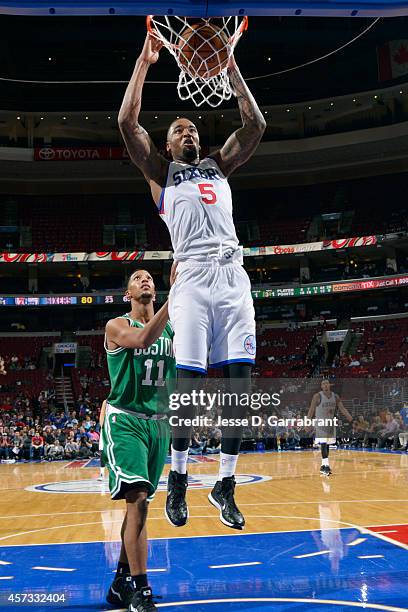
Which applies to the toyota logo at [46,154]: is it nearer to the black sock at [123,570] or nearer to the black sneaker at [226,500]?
the black sock at [123,570]

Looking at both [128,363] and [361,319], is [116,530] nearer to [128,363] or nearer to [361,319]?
[128,363]

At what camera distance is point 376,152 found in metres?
35.3

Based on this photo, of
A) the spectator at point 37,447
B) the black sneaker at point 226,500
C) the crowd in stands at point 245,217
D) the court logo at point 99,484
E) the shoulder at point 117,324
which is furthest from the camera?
the crowd in stands at point 245,217

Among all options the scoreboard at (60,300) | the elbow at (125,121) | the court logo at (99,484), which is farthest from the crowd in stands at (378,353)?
the elbow at (125,121)

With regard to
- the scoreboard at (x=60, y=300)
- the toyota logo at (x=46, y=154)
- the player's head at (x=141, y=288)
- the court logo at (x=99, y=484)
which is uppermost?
the toyota logo at (x=46, y=154)

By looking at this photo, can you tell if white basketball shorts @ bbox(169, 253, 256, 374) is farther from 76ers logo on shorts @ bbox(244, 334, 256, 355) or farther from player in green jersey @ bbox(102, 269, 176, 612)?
player in green jersey @ bbox(102, 269, 176, 612)

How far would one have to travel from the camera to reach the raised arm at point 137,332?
494 cm

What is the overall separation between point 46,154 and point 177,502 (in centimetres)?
3355

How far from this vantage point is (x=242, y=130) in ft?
15.4

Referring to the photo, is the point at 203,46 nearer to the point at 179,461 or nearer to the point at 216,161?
the point at 216,161

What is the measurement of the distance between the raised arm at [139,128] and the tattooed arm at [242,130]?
0.44 metres

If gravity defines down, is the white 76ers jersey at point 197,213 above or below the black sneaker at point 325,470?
above

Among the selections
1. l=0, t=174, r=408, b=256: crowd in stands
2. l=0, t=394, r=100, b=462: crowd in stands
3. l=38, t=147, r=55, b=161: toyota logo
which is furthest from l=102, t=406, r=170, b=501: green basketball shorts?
l=38, t=147, r=55, b=161: toyota logo

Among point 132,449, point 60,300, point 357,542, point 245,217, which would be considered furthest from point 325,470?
point 245,217
